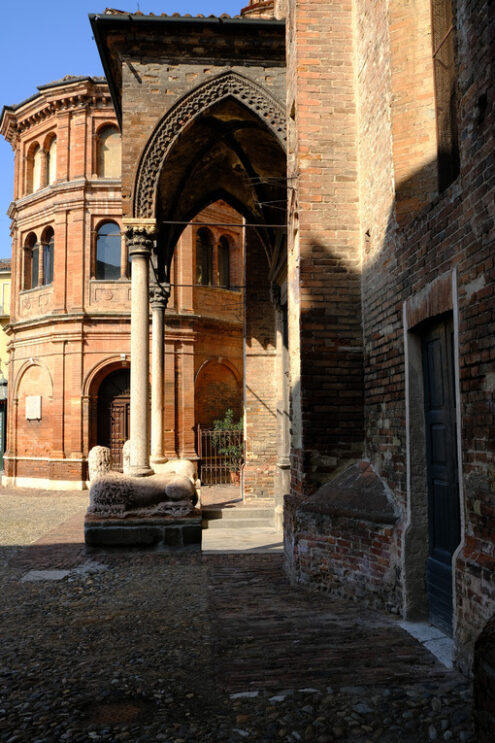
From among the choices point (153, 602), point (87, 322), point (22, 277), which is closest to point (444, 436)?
point (153, 602)

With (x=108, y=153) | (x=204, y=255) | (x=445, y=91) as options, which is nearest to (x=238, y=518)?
(x=445, y=91)

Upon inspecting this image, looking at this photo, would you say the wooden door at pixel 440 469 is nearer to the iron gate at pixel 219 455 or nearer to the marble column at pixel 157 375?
the marble column at pixel 157 375

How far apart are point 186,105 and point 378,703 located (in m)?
8.52

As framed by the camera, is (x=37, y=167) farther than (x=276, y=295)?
Yes

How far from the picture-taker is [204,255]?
778 inches

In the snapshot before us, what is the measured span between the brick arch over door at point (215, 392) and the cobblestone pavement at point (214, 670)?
42.0 ft

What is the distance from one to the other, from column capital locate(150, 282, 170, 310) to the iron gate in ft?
21.4

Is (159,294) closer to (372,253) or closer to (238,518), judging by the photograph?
(238,518)

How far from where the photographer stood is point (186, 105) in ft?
29.9

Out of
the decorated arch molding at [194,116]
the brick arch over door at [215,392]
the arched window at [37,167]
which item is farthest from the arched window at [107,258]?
the decorated arch molding at [194,116]

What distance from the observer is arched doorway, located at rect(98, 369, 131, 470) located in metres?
18.2

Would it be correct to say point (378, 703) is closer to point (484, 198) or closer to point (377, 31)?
point (484, 198)

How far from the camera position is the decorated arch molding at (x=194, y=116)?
8.96 metres

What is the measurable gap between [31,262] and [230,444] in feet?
30.2
